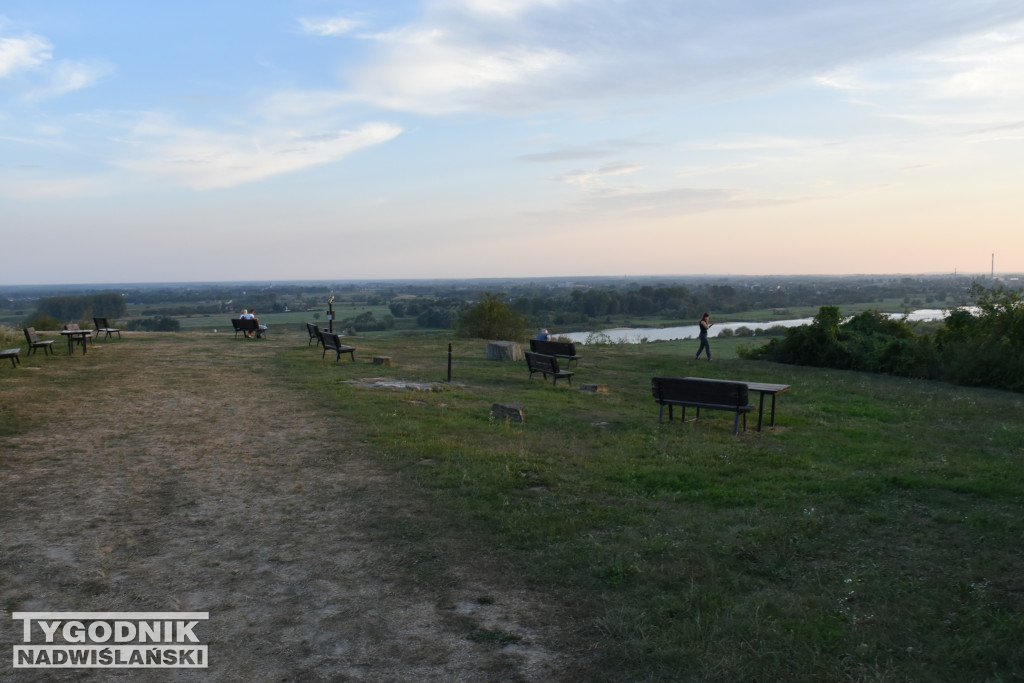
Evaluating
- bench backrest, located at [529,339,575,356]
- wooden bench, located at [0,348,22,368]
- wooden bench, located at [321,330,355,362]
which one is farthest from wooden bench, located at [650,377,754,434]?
wooden bench, located at [0,348,22,368]

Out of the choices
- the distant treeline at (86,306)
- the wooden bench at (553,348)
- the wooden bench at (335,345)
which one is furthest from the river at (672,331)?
the distant treeline at (86,306)

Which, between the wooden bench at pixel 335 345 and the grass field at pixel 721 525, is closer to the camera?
the grass field at pixel 721 525

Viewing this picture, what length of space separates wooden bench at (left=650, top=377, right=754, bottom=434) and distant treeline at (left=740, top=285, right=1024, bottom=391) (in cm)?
907

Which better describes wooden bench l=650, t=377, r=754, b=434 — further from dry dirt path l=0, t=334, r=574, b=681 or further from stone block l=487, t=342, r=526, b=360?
stone block l=487, t=342, r=526, b=360

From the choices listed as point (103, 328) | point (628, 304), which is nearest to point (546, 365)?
point (103, 328)

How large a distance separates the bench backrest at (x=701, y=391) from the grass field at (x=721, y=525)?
449 millimetres

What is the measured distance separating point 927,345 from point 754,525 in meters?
15.0

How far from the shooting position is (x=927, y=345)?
1739cm

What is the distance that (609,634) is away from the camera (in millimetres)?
3707

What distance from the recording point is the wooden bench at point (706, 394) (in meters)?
9.09

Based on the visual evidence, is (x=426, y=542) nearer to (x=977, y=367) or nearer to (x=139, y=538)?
(x=139, y=538)

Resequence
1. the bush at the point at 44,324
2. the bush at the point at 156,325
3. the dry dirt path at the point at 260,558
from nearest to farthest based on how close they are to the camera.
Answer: the dry dirt path at the point at 260,558 → the bush at the point at 44,324 → the bush at the point at 156,325

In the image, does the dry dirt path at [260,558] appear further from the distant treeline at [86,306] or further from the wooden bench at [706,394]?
the distant treeline at [86,306]

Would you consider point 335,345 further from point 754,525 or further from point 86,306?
point 86,306
